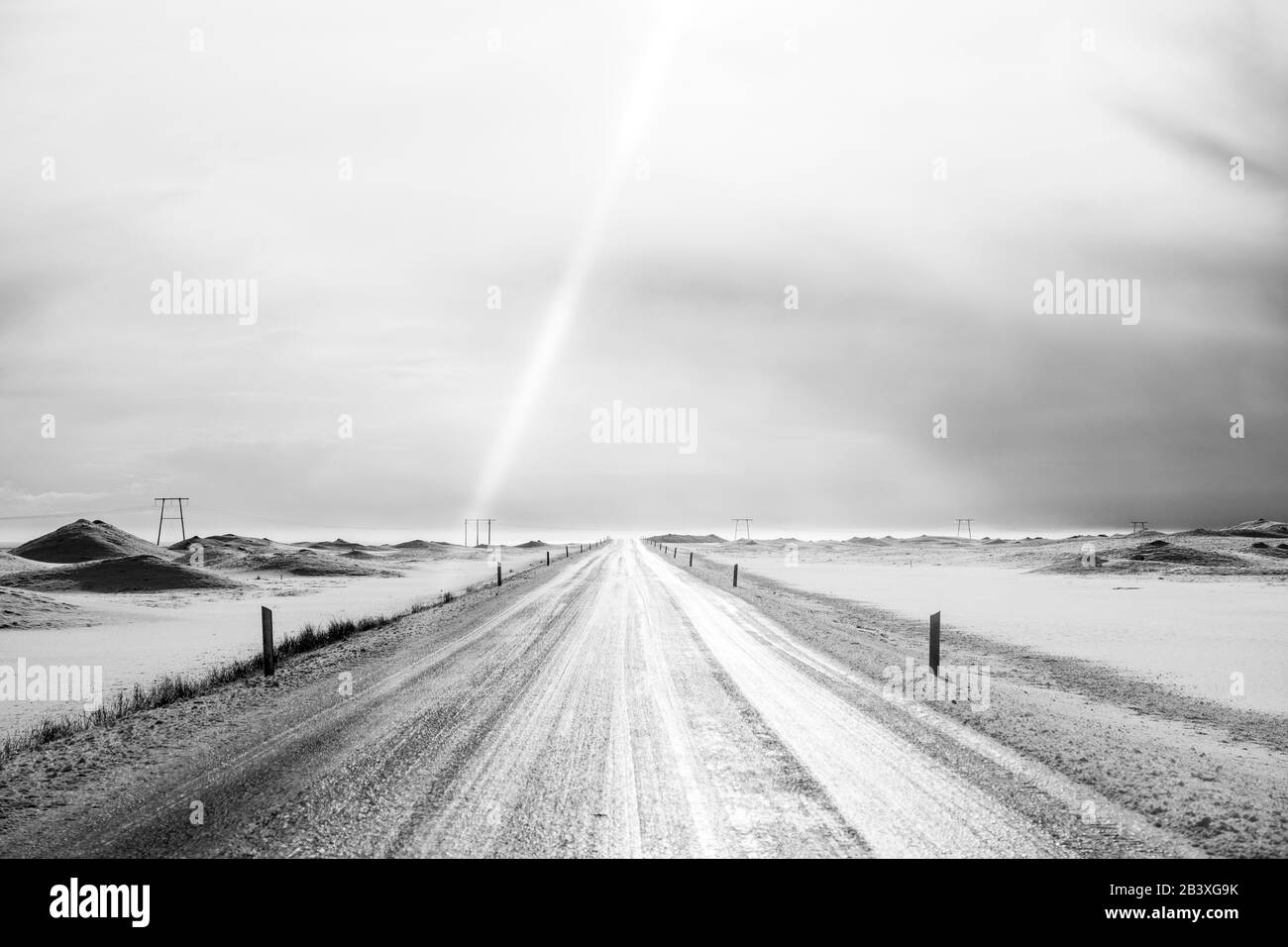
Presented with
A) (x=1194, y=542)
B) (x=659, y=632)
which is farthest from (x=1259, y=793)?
(x=1194, y=542)

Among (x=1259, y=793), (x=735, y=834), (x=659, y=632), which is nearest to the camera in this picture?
(x=735, y=834)

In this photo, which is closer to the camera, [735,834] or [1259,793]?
[735,834]

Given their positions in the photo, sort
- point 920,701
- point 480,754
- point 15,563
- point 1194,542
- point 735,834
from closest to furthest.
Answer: point 735,834 → point 480,754 → point 920,701 → point 15,563 → point 1194,542

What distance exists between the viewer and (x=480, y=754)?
26.7 ft

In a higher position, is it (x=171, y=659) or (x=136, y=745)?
(x=136, y=745)

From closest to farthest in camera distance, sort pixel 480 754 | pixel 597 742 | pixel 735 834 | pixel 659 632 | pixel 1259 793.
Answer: pixel 735 834
pixel 1259 793
pixel 480 754
pixel 597 742
pixel 659 632

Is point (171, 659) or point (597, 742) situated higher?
point (597, 742)
